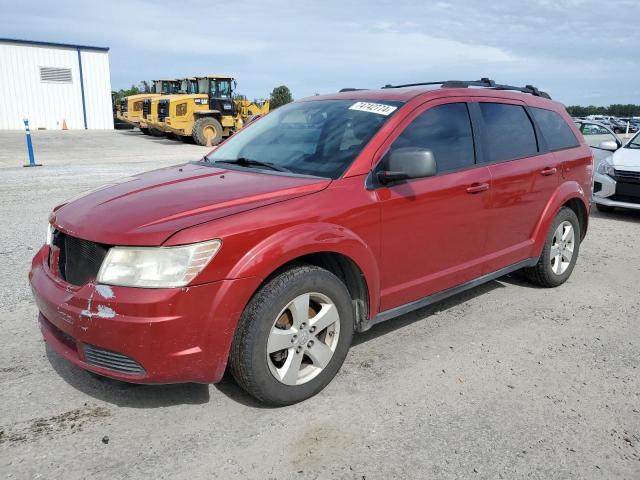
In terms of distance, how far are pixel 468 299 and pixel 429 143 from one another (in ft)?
5.34

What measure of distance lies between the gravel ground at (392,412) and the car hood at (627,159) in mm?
4484

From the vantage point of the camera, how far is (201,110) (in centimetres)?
2309

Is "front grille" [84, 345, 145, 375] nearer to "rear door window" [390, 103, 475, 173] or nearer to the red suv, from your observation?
the red suv

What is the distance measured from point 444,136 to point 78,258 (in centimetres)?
243

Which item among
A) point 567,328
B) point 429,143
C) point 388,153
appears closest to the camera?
point 388,153

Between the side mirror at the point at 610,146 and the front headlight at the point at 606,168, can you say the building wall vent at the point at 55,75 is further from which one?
the front headlight at the point at 606,168

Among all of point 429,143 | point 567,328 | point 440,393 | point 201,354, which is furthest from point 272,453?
point 567,328

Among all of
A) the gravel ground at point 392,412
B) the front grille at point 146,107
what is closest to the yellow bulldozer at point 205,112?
the front grille at point 146,107

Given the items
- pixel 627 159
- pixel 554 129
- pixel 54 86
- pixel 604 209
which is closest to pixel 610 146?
pixel 627 159

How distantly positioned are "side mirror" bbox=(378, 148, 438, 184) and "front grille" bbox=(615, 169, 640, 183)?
6239 mm

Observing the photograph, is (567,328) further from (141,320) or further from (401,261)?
(141,320)

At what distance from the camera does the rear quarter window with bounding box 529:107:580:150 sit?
4.75 meters

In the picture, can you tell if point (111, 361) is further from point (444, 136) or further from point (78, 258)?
point (444, 136)

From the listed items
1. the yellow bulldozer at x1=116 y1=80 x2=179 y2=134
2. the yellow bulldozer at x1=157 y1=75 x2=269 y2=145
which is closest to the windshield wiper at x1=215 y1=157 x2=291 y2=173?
the yellow bulldozer at x1=157 y1=75 x2=269 y2=145
